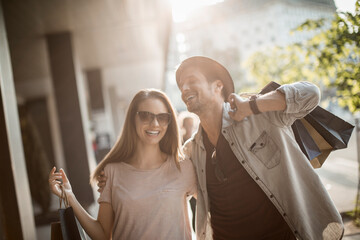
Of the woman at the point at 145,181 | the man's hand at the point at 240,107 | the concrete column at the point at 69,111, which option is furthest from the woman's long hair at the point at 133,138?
the concrete column at the point at 69,111

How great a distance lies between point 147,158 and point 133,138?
0.20 meters

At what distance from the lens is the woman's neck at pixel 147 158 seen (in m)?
2.21

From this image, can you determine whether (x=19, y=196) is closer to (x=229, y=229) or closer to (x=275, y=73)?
(x=229, y=229)

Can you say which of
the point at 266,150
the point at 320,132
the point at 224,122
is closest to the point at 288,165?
the point at 266,150

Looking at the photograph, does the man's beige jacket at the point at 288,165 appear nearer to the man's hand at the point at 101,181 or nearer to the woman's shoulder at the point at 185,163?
the woman's shoulder at the point at 185,163

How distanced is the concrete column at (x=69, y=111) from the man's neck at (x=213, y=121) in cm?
646

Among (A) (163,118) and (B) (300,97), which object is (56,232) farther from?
(B) (300,97)

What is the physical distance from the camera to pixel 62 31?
8.01 meters

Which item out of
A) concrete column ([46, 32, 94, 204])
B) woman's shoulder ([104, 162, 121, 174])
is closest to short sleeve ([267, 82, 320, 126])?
woman's shoulder ([104, 162, 121, 174])

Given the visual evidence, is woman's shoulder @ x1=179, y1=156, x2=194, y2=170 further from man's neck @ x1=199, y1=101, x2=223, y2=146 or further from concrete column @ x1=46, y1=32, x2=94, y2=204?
concrete column @ x1=46, y1=32, x2=94, y2=204

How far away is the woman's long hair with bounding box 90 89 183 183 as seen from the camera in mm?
2252

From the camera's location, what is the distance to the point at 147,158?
224 cm

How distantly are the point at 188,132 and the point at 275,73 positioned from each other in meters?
5.03

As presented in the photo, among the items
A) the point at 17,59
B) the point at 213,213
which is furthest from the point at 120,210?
the point at 17,59
